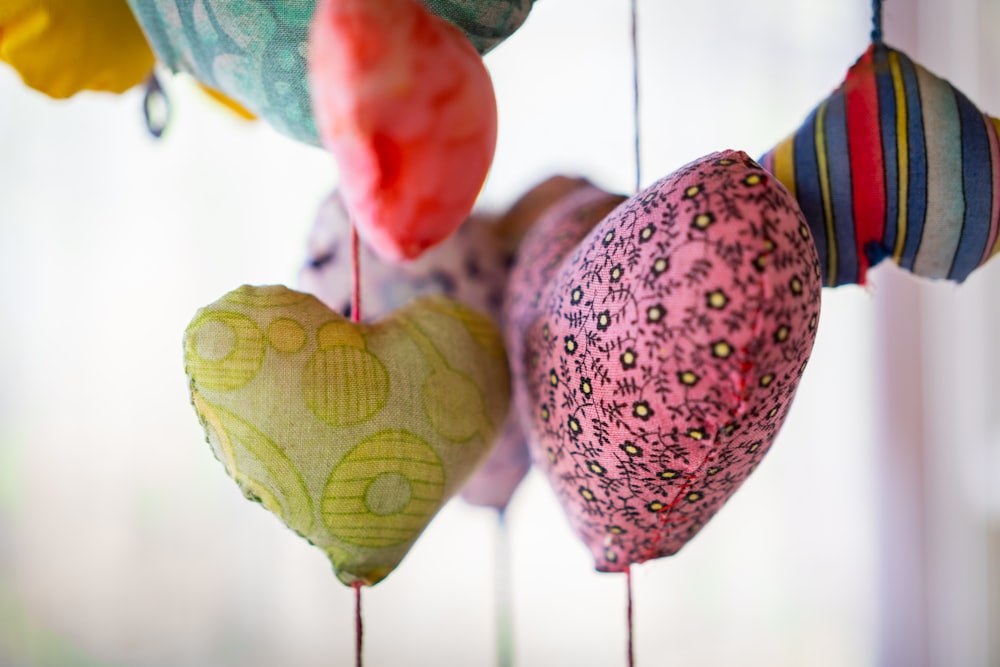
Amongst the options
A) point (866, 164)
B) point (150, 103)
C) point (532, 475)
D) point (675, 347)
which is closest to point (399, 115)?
point (675, 347)

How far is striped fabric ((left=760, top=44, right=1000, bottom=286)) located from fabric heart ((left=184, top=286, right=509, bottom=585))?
0.22m

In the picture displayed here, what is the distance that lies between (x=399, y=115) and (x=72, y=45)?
12.8 inches

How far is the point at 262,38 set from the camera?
0.38 m

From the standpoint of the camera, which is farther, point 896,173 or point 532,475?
point 532,475

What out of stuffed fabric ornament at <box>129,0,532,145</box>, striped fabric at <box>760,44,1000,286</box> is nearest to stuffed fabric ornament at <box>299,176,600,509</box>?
stuffed fabric ornament at <box>129,0,532,145</box>

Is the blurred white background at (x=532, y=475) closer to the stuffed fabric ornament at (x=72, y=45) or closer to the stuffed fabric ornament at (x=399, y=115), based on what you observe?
the stuffed fabric ornament at (x=72, y=45)

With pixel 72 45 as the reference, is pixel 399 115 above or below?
below

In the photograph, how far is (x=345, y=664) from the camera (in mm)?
1101

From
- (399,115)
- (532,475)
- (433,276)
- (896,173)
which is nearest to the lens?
(399,115)

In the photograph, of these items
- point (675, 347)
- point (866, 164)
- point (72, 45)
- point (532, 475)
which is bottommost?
point (532, 475)

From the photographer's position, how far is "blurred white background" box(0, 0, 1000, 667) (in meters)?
1.02

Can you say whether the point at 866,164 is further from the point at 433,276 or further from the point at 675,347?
the point at 433,276

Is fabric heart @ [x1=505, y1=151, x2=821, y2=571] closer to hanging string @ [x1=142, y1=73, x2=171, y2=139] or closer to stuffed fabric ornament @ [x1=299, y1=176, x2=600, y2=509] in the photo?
stuffed fabric ornament @ [x1=299, y1=176, x2=600, y2=509]

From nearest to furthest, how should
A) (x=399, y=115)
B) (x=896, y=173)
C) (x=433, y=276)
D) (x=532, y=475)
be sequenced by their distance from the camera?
(x=399, y=115) → (x=896, y=173) → (x=433, y=276) → (x=532, y=475)
